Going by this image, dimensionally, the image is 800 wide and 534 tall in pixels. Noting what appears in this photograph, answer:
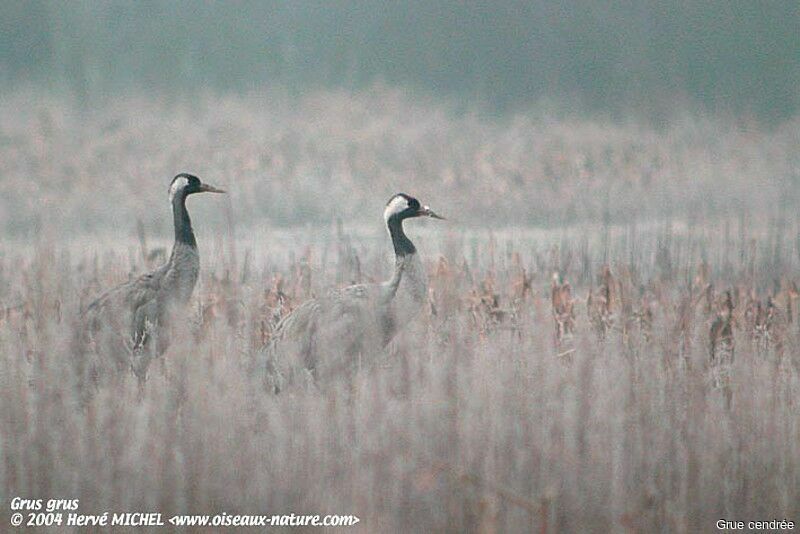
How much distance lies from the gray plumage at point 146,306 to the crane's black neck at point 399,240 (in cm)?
101

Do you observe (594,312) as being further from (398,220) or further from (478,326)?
(398,220)

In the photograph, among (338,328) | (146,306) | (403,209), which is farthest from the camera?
(403,209)

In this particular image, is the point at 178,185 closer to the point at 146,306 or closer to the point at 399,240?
the point at 146,306

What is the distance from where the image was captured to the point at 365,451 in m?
4.03

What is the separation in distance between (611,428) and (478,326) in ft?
8.04

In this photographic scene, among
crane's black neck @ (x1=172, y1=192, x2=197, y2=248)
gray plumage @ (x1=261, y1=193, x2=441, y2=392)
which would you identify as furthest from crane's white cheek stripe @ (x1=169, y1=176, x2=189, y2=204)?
gray plumage @ (x1=261, y1=193, x2=441, y2=392)

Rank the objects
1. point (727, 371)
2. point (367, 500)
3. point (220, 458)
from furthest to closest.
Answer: point (727, 371)
point (220, 458)
point (367, 500)

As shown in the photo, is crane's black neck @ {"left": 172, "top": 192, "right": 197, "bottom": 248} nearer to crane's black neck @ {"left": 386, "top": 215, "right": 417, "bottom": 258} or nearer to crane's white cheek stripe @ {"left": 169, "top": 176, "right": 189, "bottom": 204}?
crane's white cheek stripe @ {"left": 169, "top": 176, "right": 189, "bottom": 204}

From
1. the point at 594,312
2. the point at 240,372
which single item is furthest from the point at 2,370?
the point at 594,312

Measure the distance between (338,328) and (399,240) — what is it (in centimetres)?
86

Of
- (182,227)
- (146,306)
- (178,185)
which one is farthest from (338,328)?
(178,185)

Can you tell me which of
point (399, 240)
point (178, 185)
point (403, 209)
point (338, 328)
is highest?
point (178, 185)

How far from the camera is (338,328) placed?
5359 mm

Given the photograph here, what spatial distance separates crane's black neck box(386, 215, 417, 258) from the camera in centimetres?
602
